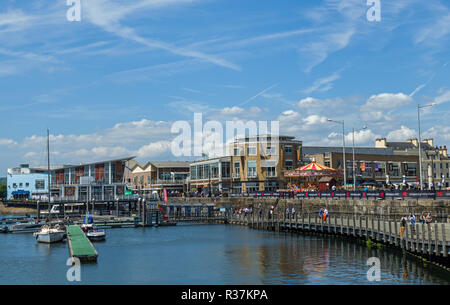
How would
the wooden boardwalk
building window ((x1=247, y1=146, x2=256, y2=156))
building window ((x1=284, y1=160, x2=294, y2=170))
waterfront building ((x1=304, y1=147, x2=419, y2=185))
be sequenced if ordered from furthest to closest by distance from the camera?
building window ((x1=247, y1=146, x2=256, y2=156)) → building window ((x1=284, y1=160, x2=294, y2=170)) → waterfront building ((x1=304, y1=147, x2=419, y2=185)) → the wooden boardwalk

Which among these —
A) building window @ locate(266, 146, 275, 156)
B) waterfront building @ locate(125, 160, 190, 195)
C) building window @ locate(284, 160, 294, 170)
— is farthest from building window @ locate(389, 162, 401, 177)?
waterfront building @ locate(125, 160, 190, 195)

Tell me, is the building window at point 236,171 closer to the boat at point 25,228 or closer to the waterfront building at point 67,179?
the waterfront building at point 67,179

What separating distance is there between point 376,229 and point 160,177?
112 metres

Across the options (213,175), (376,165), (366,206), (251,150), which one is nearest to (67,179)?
(213,175)

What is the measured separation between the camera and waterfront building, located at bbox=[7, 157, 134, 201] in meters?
151

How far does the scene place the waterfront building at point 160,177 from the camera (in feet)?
489

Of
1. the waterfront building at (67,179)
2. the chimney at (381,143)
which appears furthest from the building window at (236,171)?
the chimney at (381,143)

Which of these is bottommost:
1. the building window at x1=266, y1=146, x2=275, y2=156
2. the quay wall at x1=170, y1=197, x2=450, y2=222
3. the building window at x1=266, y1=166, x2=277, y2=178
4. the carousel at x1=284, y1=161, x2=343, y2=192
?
the quay wall at x1=170, y1=197, x2=450, y2=222

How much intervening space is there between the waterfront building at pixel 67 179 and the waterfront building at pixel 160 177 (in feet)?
18.8

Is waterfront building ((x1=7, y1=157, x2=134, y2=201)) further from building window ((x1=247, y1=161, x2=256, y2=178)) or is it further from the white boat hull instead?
the white boat hull

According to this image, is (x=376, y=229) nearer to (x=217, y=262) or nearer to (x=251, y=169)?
(x=217, y=262)

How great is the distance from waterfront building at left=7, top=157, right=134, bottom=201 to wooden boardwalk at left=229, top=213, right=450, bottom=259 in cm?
8372

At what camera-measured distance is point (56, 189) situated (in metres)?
169
